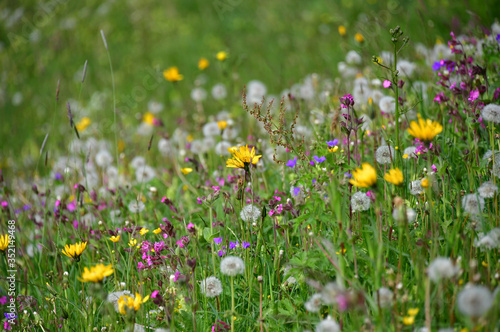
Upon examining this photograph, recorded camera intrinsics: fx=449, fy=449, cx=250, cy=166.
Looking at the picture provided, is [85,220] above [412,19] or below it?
below

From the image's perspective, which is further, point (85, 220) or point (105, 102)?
point (105, 102)

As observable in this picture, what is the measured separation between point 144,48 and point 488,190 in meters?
6.11

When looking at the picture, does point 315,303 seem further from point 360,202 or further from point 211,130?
point 211,130

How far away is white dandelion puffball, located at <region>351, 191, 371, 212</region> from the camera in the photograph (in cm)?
184

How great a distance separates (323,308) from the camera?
1.72m

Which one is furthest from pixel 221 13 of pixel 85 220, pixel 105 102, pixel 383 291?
pixel 383 291

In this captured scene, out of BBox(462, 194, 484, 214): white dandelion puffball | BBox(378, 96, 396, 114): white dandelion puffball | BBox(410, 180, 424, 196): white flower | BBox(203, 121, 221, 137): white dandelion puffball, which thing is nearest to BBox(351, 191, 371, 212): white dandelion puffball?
BBox(410, 180, 424, 196): white flower

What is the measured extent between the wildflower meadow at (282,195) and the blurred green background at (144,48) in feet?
0.18

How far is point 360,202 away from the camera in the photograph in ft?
6.07

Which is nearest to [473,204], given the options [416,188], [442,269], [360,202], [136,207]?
[416,188]

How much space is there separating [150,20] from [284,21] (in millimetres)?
2525

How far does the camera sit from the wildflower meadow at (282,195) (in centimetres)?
155

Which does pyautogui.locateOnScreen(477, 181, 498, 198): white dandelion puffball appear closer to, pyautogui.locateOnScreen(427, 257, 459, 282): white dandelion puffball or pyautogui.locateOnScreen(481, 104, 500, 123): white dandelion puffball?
pyautogui.locateOnScreen(481, 104, 500, 123): white dandelion puffball

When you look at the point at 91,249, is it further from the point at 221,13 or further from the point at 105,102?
the point at 221,13
